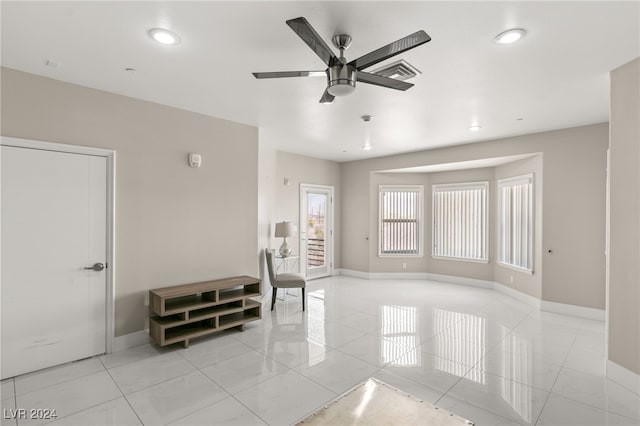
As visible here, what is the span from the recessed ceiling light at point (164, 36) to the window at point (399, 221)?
5617 mm

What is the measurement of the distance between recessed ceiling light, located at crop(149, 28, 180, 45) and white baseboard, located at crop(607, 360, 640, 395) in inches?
176

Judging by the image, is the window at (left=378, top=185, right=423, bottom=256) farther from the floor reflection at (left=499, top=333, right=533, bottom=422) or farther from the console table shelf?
the console table shelf

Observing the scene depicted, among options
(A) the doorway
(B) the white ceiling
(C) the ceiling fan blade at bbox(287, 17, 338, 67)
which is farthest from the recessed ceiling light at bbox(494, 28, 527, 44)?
(A) the doorway

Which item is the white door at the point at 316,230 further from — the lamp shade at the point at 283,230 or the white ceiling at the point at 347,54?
the white ceiling at the point at 347,54

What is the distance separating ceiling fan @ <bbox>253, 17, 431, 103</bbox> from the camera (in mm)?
1802

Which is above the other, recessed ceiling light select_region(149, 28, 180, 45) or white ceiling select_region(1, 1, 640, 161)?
white ceiling select_region(1, 1, 640, 161)

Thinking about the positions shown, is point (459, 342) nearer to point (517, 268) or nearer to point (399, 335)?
point (399, 335)

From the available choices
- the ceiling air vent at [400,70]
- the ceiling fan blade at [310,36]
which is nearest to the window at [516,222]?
the ceiling air vent at [400,70]

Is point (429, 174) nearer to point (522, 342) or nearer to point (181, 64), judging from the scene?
point (522, 342)

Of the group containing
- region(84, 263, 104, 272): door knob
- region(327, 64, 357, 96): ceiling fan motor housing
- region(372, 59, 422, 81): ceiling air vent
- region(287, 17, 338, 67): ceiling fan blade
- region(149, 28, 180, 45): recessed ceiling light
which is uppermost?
region(149, 28, 180, 45): recessed ceiling light

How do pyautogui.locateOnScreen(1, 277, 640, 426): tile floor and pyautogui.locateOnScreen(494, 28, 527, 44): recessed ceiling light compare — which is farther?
pyautogui.locateOnScreen(1, 277, 640, 426): tile floor

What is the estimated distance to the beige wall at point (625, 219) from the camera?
2.65m

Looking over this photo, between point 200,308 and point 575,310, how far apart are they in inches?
206

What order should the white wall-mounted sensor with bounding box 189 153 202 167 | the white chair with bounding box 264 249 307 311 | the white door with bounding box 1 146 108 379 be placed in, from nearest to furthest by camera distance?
the white door with bounding box 1 146 108 379 → the white wall-mounted sensor with bounding box 189 153 202 167 → the white chair with bounding box 264 249 307 311
